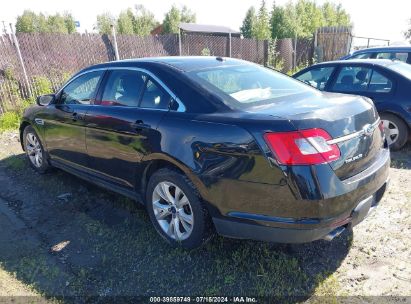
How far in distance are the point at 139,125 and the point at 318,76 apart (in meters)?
4.38

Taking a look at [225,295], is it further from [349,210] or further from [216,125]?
[216,125]

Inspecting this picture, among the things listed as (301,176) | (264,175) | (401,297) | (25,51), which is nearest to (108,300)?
(264,175)

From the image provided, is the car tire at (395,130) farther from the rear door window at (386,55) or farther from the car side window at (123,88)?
the car side window at (123,88)

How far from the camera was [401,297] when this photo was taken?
2457mm

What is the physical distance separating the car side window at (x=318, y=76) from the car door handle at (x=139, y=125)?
154 inches

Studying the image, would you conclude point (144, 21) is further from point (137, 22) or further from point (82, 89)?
point (82, 89)

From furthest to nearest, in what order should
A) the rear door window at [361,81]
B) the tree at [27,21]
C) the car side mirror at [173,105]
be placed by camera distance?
the tree at [27,21]
the rear door window at [361,81]
the car side mirror at [173,105]

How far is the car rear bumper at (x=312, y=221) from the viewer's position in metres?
2.36

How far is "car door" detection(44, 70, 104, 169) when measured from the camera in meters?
3.93

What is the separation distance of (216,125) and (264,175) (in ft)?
1.70

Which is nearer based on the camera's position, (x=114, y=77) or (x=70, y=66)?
(x=114, y=77)

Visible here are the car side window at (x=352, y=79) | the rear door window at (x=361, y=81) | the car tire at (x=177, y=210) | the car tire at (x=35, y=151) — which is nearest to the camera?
the car tire at (x=177, y=210)

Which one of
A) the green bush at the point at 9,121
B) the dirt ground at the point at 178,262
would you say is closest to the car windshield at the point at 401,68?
the dirt ground at the point at 178,262

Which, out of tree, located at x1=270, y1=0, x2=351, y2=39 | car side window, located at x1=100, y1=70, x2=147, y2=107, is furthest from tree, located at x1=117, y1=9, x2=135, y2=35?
car side window, located at x1=100, y1=70, x2=147, y2=107
